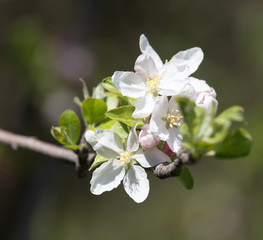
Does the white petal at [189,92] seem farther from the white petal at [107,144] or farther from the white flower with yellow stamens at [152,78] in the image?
the white petal at [107,144]

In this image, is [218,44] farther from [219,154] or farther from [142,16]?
[219,154]

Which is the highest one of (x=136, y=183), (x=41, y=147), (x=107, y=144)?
(x=107, y=144)

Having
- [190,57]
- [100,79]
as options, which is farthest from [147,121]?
[100,79]

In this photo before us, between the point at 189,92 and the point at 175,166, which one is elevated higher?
the point at 189,92

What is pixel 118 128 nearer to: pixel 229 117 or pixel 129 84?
pixel 129 84

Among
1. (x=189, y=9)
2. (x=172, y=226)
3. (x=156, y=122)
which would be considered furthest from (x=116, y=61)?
(x=156, y=122)

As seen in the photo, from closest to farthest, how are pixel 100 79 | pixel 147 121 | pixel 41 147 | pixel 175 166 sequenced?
pixel 175 166
pixel 147 121
pixel 41 147
pixel 100 79

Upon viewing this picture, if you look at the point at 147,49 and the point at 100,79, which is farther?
the point at 100,79
